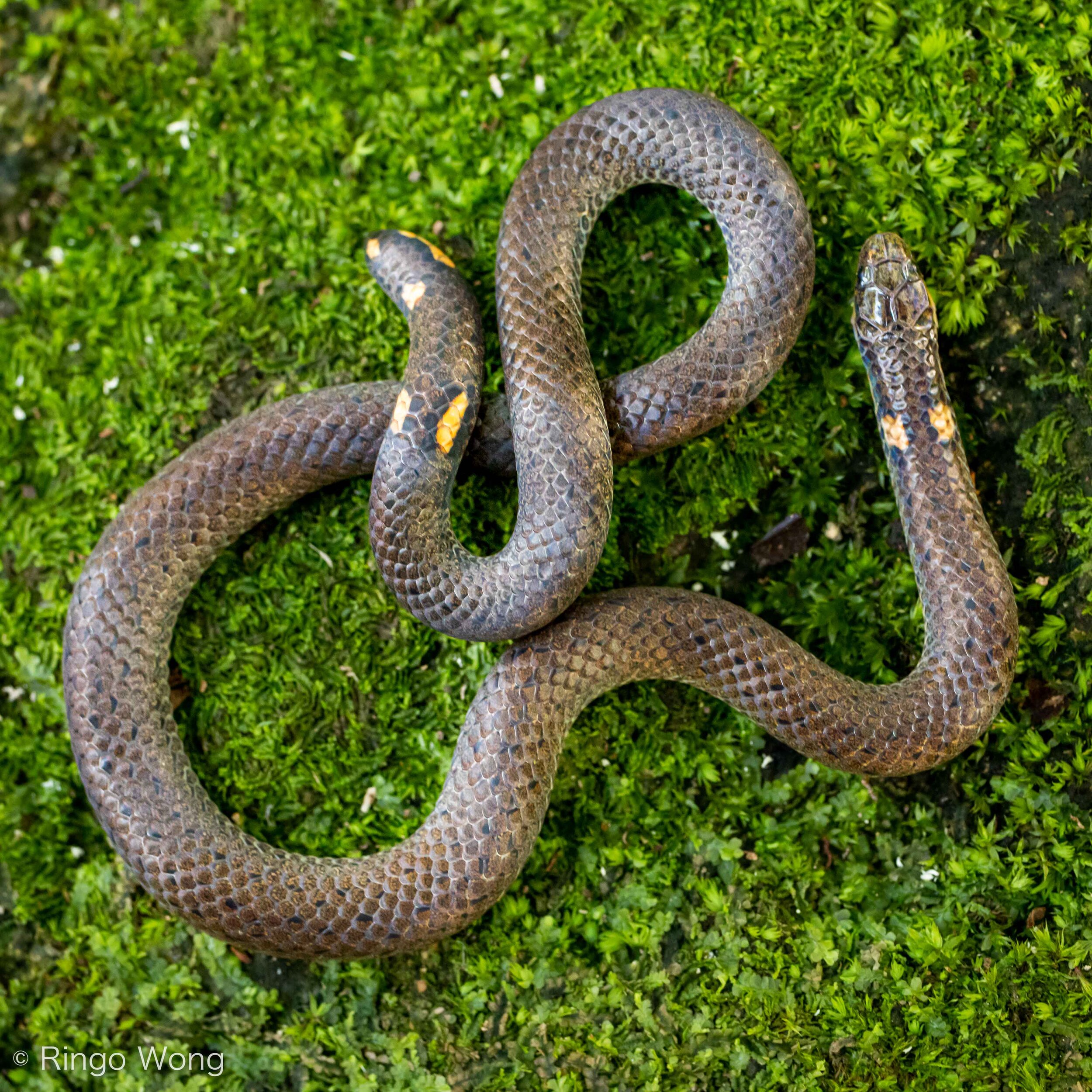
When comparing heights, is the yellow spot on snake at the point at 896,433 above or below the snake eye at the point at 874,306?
below

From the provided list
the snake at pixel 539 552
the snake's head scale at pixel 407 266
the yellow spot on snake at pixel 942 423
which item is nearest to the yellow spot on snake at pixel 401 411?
the snake at pixel 539 552

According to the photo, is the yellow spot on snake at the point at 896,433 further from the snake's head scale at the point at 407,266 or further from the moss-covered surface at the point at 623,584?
the snake's head scale at the point at 407,266

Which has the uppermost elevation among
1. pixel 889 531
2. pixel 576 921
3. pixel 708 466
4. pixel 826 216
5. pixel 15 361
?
pixel 826 216

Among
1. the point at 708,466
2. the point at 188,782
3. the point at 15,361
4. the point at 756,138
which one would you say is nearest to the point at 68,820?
the point at 188,782

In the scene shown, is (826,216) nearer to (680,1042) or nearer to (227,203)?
(227,203)

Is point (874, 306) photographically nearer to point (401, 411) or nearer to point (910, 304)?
point (910, 304)

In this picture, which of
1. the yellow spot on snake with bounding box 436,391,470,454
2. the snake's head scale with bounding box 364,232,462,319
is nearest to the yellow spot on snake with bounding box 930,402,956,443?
the yellow spot on snake with bounding box 436,391,470,454

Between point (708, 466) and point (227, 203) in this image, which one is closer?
point (708, 466)

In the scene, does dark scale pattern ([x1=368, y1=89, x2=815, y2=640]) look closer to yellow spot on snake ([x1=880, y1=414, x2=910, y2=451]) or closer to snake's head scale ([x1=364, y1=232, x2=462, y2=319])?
snake's head scale ([x1=364, y1=232, x2=462, y2=319])
